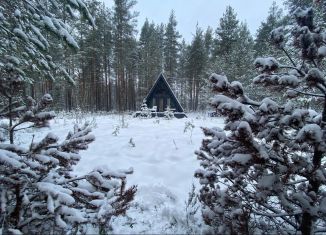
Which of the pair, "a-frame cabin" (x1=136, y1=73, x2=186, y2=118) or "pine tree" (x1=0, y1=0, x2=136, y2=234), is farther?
"a-frame cabin" (x1=136, y1=73, x2=186, y2=118)

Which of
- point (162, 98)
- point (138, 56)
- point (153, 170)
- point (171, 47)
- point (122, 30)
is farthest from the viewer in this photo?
point (171, 47)

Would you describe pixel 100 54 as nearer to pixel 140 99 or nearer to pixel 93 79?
pixel 93 79

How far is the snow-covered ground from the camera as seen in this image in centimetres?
329

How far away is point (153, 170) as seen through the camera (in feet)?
15.9

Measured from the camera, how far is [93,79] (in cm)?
3241

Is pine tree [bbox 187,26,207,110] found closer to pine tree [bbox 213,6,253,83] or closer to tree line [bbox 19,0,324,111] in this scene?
tree line [bbox 19,0,324,111]

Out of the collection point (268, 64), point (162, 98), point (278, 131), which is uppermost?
point (162, 98)

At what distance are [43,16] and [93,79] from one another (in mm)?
30564

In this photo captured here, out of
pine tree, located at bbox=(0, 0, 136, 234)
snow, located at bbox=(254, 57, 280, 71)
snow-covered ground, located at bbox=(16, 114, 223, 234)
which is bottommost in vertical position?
snow-covered ground, located at bbox=(16, 114, 223, 234)

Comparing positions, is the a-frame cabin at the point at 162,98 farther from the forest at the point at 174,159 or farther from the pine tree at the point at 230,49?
the forest at the point at 174,159

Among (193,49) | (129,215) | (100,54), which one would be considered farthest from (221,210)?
(193,49)

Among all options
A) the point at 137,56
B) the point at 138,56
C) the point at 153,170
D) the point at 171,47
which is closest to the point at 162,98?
the point at 137,56

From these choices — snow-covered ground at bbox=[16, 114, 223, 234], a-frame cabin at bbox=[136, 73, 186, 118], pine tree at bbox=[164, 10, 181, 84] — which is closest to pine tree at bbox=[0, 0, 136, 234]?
snow-covered ground at bbox=[16, 114, 223, 234]

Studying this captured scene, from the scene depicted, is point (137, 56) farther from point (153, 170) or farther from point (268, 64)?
point (268, 64)
